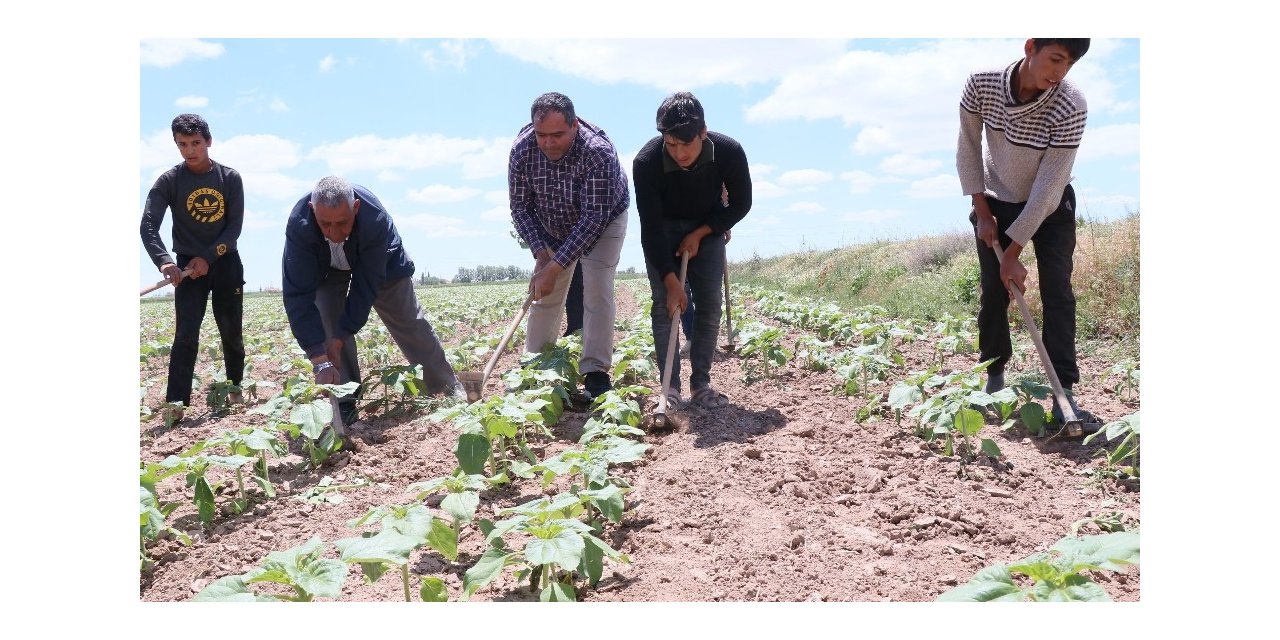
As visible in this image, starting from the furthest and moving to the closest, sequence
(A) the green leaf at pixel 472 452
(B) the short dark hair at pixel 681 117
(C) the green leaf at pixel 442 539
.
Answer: (B) the short dark hair at pixel 681 117
(A) the green leaf at pixel 472 452
(C) the green leaf at pixel 442 539

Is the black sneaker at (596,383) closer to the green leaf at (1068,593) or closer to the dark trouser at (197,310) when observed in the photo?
the dark trouser at (197,310)

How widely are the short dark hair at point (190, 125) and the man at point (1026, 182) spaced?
4.25 m

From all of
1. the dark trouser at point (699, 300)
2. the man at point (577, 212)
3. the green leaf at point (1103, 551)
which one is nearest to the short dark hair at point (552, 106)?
the man at point (577, 212)

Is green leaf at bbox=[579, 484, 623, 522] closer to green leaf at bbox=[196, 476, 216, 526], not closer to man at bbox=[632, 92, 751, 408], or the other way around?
green leaf at bbox=[196, 476, 216, 526]

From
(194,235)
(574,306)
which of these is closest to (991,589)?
(574,306)

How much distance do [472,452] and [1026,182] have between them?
2650 mm

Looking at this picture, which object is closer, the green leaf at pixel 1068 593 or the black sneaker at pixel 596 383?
the green leaf at pixel 1068 593

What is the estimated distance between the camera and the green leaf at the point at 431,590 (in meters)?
2.26

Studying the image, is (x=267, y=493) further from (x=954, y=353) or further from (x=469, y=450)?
(x=954, y=353)

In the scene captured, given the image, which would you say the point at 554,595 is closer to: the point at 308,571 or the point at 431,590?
the point at 431,590

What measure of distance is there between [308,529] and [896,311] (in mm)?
7784

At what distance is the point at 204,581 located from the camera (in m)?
2.74

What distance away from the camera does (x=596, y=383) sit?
4.90 meters

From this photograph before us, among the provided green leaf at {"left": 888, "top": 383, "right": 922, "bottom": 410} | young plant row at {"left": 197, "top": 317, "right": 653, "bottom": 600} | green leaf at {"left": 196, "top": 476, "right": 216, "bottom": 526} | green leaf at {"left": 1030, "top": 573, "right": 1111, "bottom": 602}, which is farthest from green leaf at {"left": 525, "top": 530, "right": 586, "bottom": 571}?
green leaf at {"left": 888, "top": 383, "right": 922, "bottom": 410}
